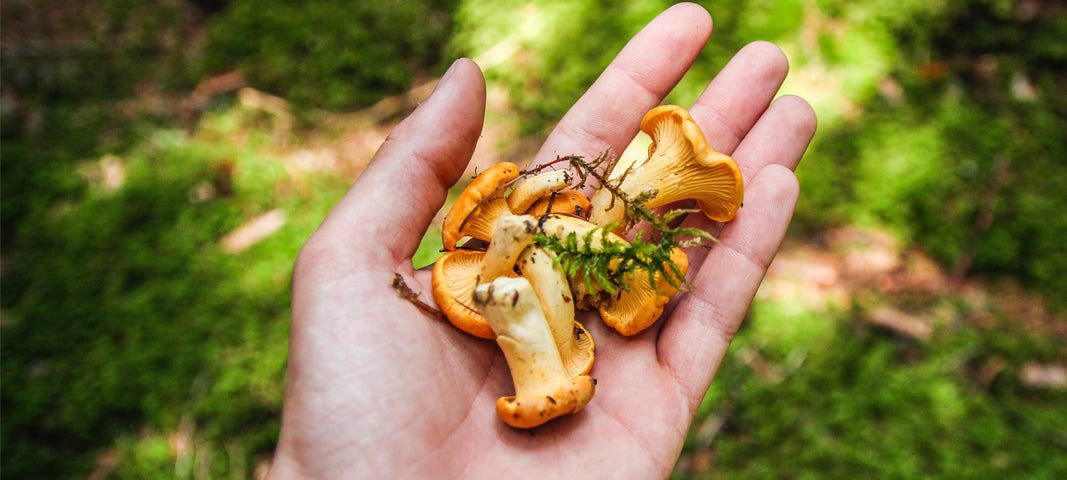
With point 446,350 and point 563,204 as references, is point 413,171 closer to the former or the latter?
point 563,204

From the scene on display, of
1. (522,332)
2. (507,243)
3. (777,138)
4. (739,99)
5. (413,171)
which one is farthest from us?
(739,99)

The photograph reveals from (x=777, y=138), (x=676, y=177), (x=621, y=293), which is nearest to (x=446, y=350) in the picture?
(x=621, y=293)

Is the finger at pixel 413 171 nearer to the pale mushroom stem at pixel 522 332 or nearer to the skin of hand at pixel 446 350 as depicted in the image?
the skin of hand at pixel 446 350

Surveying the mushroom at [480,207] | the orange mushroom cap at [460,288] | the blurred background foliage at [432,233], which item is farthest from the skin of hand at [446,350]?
the blurred background foliage at [432,233]

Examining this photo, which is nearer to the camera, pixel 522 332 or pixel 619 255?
pixel 522 332

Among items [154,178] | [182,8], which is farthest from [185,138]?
[182,8]
